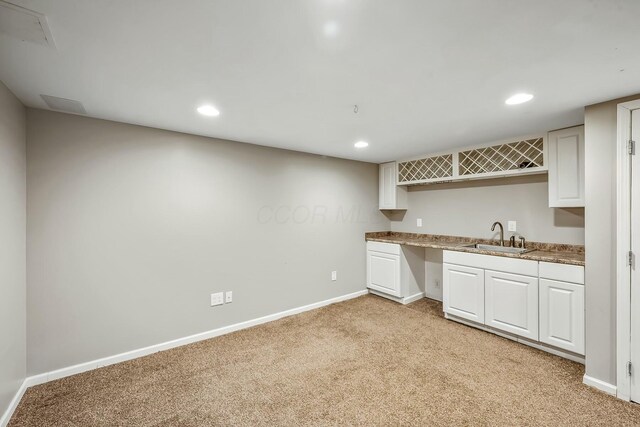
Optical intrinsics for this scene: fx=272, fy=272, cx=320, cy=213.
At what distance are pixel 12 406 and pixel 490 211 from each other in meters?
4.70

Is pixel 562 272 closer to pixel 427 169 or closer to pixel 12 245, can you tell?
pixel 427 169

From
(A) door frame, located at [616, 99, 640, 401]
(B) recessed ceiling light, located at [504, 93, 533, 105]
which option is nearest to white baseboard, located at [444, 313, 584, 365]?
(A) door frame, located at [616, 99, 640, 401]

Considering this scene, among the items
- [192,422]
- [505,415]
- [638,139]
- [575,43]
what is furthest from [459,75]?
[192,422]

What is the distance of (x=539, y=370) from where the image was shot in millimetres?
2250

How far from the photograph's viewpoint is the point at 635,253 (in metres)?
1.84

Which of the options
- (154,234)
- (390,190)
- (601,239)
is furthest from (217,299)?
(601,239)

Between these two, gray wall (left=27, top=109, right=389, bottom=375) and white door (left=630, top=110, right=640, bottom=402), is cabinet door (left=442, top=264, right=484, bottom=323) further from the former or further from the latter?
gray wall (left=27, top=109, right=389, bottom=375)

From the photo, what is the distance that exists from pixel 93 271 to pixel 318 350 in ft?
6.89

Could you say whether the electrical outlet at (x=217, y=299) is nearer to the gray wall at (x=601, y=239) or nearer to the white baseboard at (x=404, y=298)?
the white baseboard at (x=404, y=298)

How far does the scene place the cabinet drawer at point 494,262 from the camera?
2605 millimetres

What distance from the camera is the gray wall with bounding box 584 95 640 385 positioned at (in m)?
1.94

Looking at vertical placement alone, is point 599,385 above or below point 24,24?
below

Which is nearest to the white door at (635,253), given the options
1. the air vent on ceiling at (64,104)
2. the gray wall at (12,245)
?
the air vent on ceiling at (64,104)

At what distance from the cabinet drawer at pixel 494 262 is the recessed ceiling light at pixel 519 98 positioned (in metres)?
1.51
